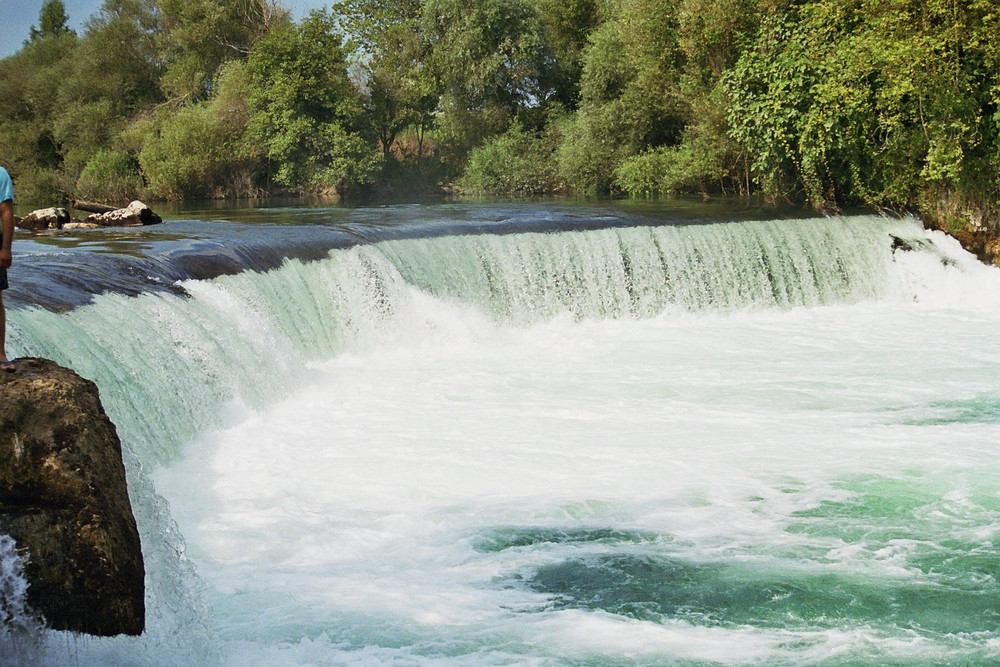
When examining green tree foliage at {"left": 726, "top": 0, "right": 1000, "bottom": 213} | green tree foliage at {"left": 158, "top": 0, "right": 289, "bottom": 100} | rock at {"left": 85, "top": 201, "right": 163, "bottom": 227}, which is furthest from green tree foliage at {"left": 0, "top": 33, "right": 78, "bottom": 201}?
green tree foliage at {"left": 726, "top": 0, "right": 1000, "bottom": 213}

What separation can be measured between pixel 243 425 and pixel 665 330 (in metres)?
6.08

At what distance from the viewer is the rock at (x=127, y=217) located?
52.5 feet

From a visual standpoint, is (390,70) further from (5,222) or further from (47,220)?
(5,222)

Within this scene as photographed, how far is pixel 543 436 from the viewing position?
8.41 metres

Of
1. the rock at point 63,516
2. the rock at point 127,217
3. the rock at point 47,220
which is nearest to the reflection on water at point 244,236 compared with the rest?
the rock at point 127,217

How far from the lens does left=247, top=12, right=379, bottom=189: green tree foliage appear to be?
30172 millimetres

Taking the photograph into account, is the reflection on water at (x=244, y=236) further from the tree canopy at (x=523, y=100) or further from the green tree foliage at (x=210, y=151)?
the green tree foliage at (x=210, y=151)

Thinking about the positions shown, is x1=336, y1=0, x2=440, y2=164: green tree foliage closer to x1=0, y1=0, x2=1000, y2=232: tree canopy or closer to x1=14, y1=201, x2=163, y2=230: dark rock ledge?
x1=0, y1=0, x2=1000, y2=232: tree canopy

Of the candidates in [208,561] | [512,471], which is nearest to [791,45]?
[512,471]

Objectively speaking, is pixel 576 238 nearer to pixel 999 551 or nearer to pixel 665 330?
pixel 665 330

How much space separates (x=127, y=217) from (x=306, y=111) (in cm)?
1533

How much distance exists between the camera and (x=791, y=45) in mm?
16500

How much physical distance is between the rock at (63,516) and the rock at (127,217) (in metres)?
12.4

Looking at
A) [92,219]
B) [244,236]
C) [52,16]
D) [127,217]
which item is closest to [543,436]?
[244,236]
